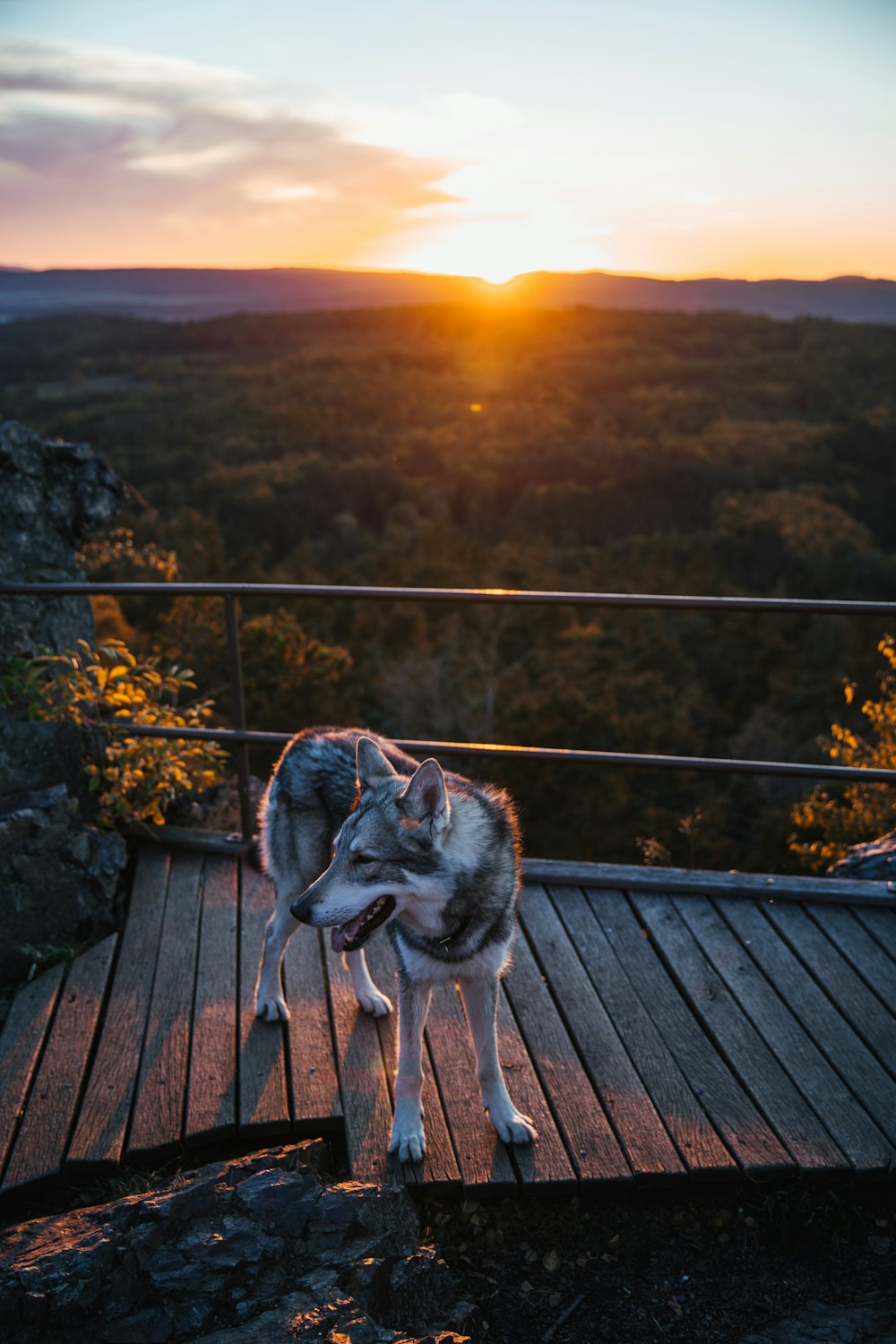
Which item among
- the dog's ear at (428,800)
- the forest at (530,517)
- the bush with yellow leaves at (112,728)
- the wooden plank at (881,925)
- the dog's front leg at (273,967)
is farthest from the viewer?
the forest at (530,517)

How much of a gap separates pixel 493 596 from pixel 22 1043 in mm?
2468

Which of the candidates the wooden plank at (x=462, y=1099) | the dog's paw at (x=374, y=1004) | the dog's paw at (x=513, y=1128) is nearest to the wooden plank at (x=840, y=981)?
the dog's paw at (x=513, y=1128)

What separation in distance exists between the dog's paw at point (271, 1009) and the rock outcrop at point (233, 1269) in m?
1.01

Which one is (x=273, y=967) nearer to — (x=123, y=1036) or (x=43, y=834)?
(x=123, y=1036)

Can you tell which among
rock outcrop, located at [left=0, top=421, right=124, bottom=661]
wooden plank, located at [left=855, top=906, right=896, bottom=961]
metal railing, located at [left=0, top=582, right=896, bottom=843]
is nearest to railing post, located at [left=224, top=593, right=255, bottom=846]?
metal railing, located at [left=0, top=582, right=896, bottom=843]

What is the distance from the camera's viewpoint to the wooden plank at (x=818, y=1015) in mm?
3088

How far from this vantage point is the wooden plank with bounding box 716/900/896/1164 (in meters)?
3.09

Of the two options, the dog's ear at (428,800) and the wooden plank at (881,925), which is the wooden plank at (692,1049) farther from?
the dog's ear at (428,800)

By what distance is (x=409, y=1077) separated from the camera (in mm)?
2885

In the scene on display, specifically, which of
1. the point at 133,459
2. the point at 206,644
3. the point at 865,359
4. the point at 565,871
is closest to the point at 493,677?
the point at 206,644

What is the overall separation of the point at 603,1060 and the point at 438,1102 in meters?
0.61

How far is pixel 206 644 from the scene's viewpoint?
17031 mm

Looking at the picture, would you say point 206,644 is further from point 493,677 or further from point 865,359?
point 865,359

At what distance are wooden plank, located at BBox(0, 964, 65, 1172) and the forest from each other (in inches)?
104
